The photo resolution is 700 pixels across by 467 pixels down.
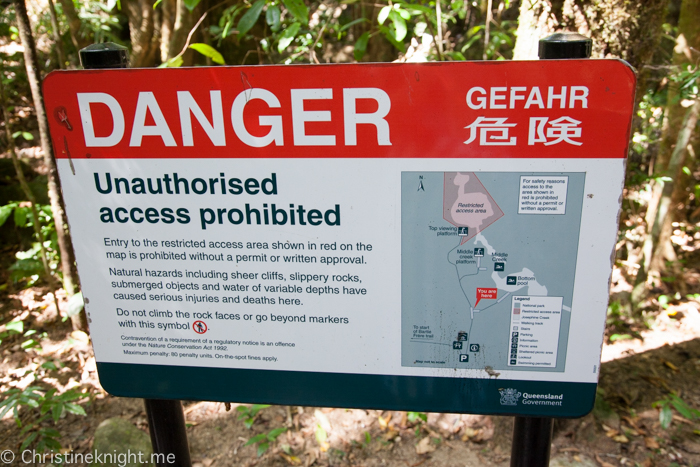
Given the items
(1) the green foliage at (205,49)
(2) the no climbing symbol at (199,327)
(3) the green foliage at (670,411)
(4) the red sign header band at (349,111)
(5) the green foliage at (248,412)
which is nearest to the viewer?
(4) the red sign header band at (349,111)

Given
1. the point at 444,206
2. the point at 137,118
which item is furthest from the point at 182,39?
the point at 444,206

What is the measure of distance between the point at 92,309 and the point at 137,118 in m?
0.60

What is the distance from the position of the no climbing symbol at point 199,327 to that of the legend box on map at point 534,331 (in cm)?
86

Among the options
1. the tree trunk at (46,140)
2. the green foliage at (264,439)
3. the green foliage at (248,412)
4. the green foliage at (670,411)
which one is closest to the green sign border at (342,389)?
the green foliage at (264,439)

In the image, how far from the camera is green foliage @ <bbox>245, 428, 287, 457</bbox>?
2.47 m

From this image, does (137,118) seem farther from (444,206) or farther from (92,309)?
(444,206)

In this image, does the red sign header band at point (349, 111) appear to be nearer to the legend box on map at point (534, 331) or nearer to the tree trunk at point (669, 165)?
the legend box on map at point (534, 331)

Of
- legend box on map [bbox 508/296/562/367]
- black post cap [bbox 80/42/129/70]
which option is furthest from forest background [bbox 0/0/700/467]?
legend box on map [bbox 508/296/562/367]

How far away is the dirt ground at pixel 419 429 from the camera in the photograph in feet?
8.02

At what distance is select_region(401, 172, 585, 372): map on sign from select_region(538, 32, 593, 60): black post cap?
0.29 metres

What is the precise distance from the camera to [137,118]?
1.31 m

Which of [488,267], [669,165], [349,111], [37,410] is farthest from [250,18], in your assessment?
[669,165]

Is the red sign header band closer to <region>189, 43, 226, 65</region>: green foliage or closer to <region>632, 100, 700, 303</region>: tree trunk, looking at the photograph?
<region>189, 43, 226, 65</region>: green foliage

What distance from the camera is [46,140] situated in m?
2.97
